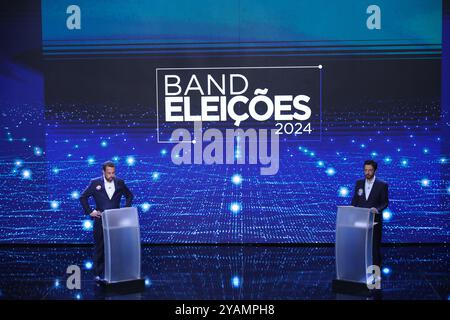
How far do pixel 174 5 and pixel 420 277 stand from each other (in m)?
4.31

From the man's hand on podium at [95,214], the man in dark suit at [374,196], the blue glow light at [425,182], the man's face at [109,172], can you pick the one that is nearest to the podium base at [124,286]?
the man's hand on podium at [95,214]

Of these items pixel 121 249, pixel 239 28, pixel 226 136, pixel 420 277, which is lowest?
pixel 420 277

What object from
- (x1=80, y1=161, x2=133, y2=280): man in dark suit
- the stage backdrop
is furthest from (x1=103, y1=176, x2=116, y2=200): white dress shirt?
the stage backdrop

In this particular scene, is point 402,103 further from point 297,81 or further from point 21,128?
point 21,128

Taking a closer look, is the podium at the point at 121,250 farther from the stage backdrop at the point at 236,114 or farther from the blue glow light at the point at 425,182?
the blue glow light at the point at 425,182

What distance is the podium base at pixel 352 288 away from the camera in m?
5.43

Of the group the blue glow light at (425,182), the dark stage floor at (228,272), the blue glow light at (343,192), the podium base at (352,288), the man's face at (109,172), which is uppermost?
the man's face at (109,172)

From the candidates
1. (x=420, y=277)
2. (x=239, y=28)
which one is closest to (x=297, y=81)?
(x=239, y=28)

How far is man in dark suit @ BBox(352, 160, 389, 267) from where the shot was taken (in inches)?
229

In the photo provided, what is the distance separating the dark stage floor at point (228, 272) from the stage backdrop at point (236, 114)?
0.53 m

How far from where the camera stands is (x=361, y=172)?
798 cm

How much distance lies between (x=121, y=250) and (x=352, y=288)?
201cm
